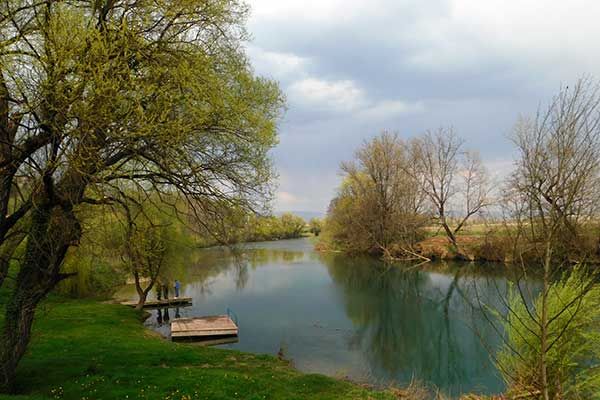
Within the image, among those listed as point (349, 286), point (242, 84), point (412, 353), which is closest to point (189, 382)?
point (242, 84)

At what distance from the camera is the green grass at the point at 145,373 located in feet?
31.9

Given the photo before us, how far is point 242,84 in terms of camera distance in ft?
31.7

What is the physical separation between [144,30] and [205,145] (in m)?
2.73

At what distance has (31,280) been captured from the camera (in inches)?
355

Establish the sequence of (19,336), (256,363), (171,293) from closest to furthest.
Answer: (19,336), (256,363), (171,293)

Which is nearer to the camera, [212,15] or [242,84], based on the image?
[212,15]

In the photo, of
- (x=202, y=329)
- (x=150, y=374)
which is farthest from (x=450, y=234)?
(x=150, y=374)

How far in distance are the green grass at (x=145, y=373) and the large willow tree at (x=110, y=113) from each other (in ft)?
6.19

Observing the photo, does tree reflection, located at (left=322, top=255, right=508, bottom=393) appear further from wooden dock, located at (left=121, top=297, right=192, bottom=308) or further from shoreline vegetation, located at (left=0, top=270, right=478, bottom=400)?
wooden dock, located at (left=121, top=297, right=192, bottom=308)

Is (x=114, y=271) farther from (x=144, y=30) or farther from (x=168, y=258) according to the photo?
(x=144, y=30)

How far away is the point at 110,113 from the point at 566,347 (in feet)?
34.1

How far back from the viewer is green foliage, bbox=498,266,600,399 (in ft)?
27.6

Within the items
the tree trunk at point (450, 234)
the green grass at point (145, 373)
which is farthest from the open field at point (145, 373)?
the tree trunk at point (450, 234)

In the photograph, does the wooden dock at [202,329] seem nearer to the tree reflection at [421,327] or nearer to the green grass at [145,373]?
the green grass at [145,373]
